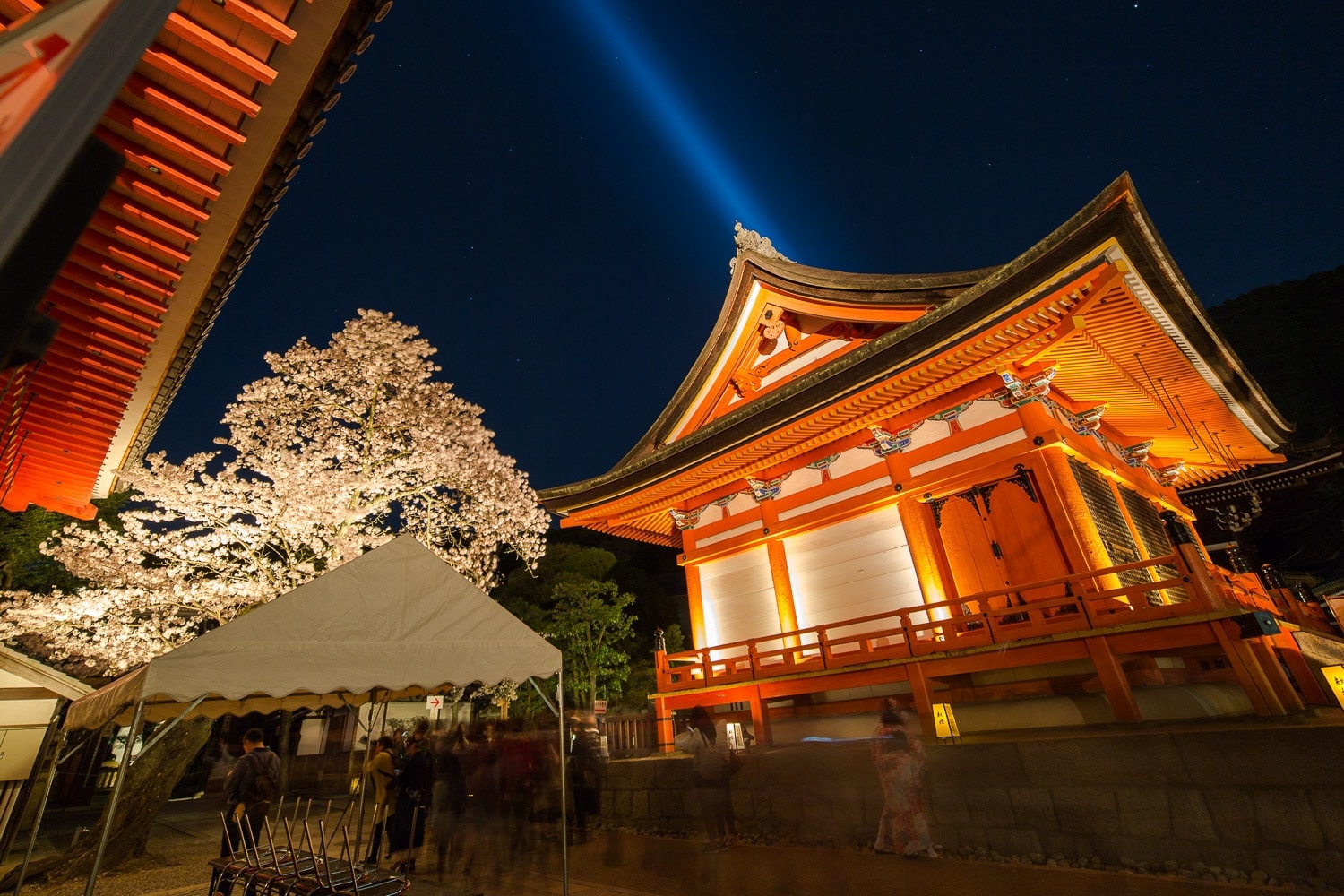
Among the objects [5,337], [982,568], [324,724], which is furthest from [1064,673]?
[324,724]

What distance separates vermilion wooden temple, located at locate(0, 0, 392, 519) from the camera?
2.87m

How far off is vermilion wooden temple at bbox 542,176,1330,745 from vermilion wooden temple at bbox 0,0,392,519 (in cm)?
813

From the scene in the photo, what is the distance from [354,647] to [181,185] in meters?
3.27

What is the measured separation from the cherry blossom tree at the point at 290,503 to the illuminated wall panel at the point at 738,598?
4.58 meters

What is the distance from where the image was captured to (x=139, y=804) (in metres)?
8.23

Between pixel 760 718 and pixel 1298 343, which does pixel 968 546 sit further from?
pixel 1298 343

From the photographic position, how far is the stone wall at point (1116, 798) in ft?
15.6

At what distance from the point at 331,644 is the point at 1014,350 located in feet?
30.8

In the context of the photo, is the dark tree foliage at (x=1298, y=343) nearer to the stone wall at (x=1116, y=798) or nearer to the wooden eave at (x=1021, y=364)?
the wooden eave at (x=1021, y=364)

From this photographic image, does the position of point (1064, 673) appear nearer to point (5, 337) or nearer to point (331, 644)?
point (331, 644)

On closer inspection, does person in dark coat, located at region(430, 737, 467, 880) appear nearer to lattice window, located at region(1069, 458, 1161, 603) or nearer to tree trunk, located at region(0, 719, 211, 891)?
tree trunk, located at region(0, 719, 211, 891)

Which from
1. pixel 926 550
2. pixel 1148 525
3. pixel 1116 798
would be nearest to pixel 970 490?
pixel 926 550

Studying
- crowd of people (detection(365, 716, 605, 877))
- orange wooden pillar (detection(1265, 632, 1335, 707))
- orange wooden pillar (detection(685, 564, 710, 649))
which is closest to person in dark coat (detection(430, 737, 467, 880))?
crowd of people (detection(365, 716, 605, 877))

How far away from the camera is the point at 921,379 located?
956 cm
